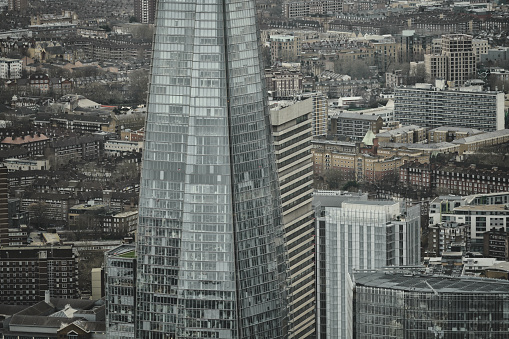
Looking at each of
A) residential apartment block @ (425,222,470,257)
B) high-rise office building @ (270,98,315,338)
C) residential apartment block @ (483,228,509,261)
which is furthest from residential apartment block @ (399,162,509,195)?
high-rise office building @ (270,98,315,338)

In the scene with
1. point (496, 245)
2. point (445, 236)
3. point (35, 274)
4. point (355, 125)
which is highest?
point (355, 125)

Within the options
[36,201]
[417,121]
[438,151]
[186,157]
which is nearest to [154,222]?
[186,157]

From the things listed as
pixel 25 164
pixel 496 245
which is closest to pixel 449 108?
pixel 25 164

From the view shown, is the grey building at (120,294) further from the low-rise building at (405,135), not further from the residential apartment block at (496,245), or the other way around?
the low-rise building at (405,135)

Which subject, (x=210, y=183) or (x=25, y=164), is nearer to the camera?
(x=210, y=183)

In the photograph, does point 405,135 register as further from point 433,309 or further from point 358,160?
point 433,309

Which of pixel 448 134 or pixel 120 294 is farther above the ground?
pixel 120 294

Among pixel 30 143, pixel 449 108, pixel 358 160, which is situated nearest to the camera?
pixel 358 160

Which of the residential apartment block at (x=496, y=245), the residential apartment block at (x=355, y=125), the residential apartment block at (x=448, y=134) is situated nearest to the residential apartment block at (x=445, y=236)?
the residential apartment block at (x=496, y=245)

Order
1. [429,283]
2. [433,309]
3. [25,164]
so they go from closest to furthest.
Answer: [433,309] < [429,283] < [25,164]
